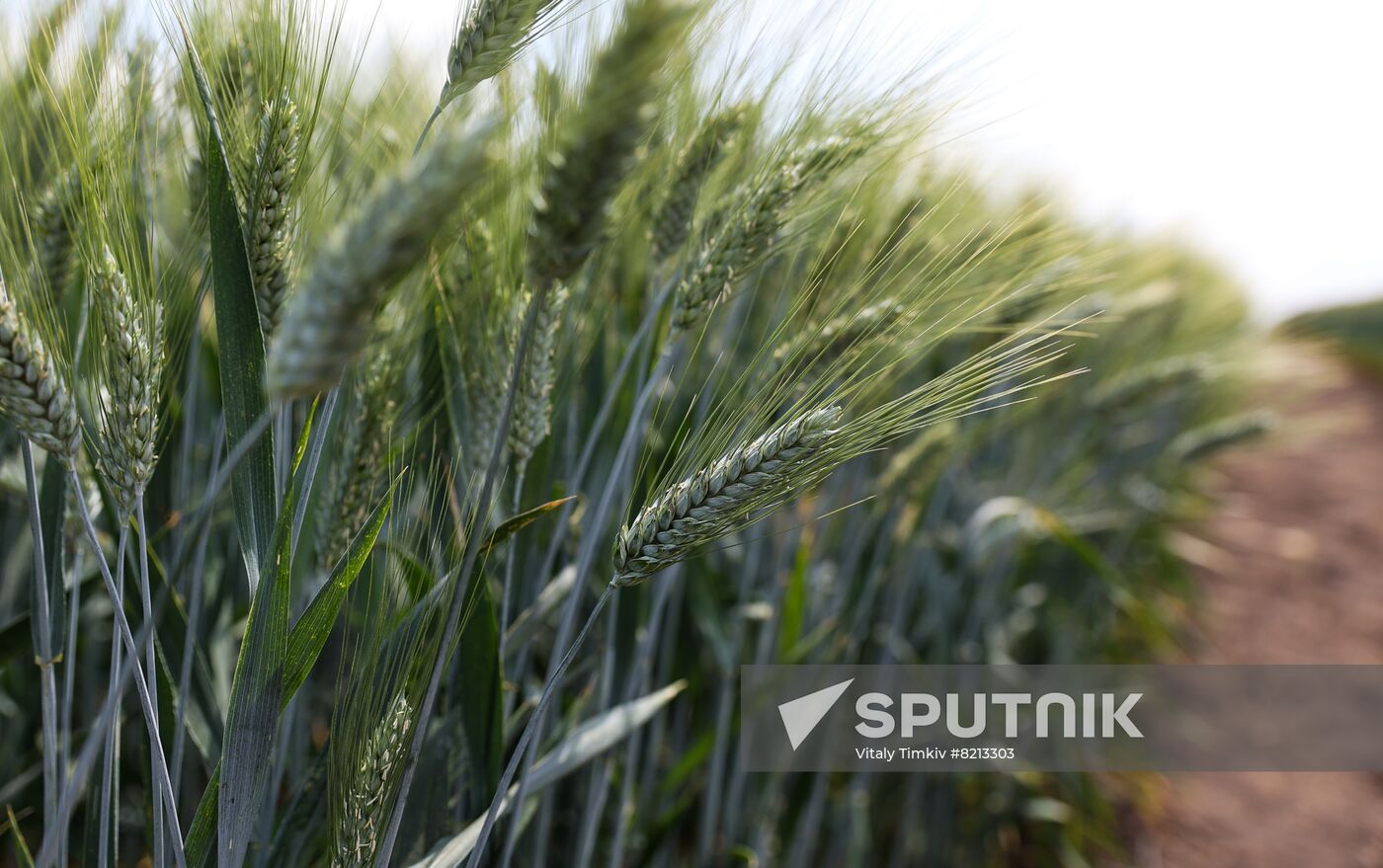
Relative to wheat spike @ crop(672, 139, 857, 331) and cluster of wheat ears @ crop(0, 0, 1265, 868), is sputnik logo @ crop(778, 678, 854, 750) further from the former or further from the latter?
wheat spike @ crop(672, 139, 857, 331)

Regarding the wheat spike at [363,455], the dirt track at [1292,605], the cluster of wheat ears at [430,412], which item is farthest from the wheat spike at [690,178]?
the dirt track at [1292,605]

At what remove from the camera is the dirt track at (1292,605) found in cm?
217

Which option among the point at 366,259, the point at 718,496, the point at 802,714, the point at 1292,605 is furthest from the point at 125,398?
the point at 1292,605

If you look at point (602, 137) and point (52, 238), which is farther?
point (52, 238)

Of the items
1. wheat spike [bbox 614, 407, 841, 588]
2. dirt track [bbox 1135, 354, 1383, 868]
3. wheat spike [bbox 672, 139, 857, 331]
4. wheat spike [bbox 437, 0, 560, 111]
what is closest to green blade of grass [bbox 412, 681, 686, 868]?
wheat spike [bbox 614, 407, 841, 588]

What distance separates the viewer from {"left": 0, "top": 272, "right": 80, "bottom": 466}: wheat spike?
46cm

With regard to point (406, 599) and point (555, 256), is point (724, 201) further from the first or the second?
point (406, 599)

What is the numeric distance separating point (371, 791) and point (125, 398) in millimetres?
292

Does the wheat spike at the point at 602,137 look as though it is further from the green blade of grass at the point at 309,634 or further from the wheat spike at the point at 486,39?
the green blade of grass at the point at 309,634

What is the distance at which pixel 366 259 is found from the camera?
350 millimetres

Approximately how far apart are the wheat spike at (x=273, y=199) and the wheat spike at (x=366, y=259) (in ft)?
0.72

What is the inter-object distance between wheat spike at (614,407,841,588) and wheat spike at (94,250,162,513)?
293 millimetres

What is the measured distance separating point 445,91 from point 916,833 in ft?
5.00

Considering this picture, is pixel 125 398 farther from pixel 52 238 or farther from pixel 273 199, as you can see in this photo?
pixel 52 238
